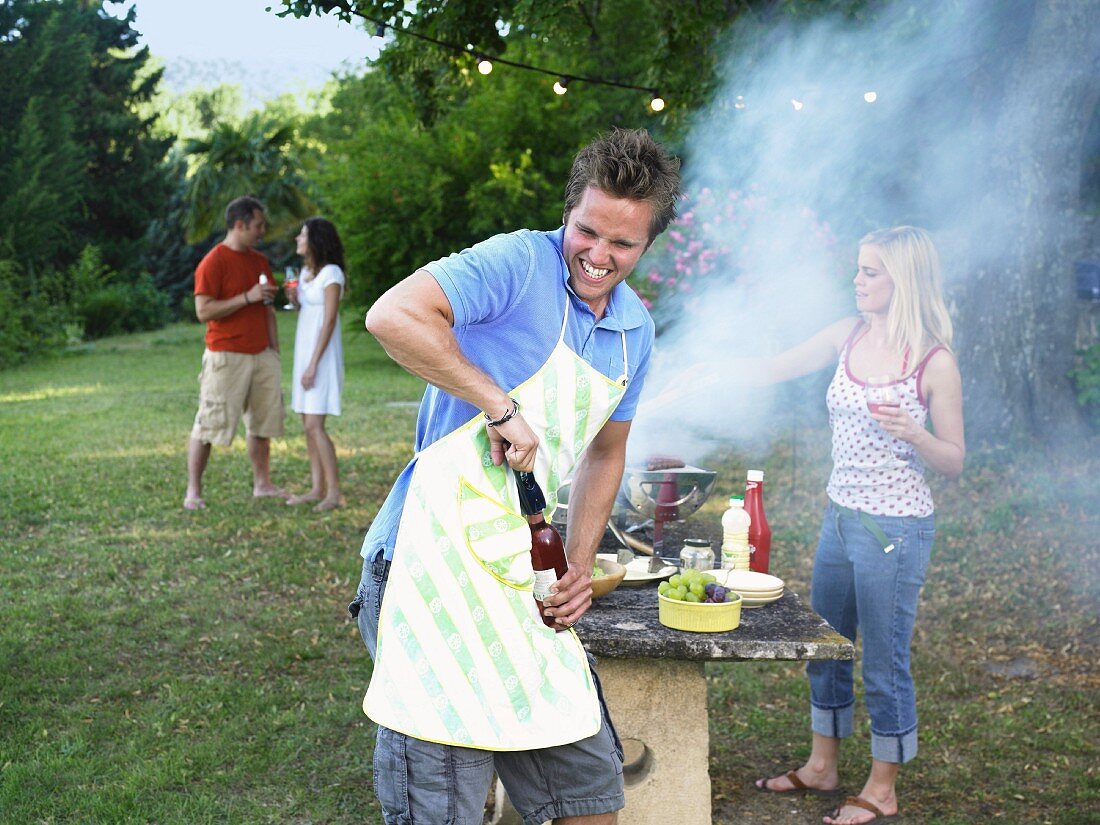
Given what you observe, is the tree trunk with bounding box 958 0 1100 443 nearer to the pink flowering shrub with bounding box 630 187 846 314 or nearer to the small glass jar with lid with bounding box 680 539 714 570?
the pink flowering shrub with bounding box 630 187 846 314

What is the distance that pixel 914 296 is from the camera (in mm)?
3416

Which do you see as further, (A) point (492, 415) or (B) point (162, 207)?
(B) point (162, 207)

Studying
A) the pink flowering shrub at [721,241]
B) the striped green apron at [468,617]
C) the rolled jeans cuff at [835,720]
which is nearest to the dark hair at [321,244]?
the pink flowering shrub at [721,241]

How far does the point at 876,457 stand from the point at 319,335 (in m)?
4.66

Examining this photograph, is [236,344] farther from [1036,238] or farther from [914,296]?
[1036,238]

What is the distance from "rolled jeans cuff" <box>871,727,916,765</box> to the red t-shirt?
517cm

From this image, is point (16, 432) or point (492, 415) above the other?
point (492, 415)

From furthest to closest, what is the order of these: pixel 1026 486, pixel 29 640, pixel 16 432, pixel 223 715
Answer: pixel 16 432
pixel 1026 486
pixel 29 640
pixel 223 715

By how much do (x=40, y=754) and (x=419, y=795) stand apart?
2.42 meters

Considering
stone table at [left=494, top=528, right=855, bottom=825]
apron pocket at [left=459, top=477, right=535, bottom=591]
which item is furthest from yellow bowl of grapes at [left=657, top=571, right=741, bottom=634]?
apron pocket at [left=459, top=477, right=535, bottom=591]


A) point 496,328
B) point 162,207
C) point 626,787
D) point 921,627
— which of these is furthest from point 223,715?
point 162,207

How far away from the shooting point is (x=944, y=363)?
3383 millimetres

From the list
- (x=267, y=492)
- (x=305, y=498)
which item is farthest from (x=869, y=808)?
(x=267, y=492)

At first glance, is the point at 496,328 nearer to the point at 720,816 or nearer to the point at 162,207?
the point at 720,816
